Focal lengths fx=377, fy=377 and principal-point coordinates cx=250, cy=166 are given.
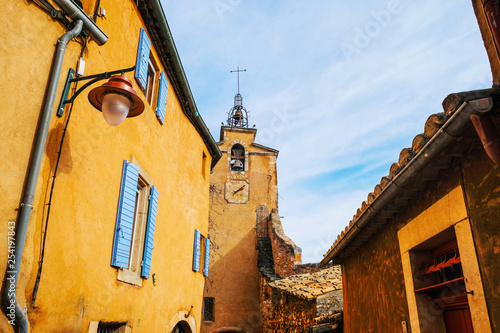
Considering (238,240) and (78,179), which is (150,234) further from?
(238,240)

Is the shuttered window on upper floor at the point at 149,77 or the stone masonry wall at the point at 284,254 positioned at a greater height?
the shuttered window on upper floor at the point at 149,77

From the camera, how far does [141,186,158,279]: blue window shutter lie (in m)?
5.52

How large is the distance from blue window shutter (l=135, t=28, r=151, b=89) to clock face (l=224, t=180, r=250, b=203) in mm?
12156

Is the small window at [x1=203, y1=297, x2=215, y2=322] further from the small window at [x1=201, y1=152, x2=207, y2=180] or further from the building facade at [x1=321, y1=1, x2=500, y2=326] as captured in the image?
the building facade at [x1=321, y1=1, x2=500, y2=326]

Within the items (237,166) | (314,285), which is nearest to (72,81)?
(314,285)

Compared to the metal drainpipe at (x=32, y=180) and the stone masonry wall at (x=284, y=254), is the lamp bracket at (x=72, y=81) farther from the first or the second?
the stone masonry wall at (x=284, y=254)

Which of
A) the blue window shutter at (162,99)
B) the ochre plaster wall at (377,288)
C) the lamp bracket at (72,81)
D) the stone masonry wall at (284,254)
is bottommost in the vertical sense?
the ochre plaster wall at (377,288)

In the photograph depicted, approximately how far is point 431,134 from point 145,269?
4280 millimetres

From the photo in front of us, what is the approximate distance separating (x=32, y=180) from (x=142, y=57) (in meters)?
3.17

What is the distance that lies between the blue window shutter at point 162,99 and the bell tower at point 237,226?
10.9 meters

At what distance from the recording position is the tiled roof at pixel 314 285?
31.8 ft

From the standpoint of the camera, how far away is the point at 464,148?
9.69 feet

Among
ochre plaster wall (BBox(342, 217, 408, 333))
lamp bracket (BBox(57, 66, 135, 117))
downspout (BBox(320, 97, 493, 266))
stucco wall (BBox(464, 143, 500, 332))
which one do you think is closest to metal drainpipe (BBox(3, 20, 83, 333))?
lamp bracket (BBox(57, 66, 135, 117))

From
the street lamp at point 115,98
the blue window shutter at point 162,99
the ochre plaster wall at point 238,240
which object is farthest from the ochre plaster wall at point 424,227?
the ochre plaster wall at point 238,240
